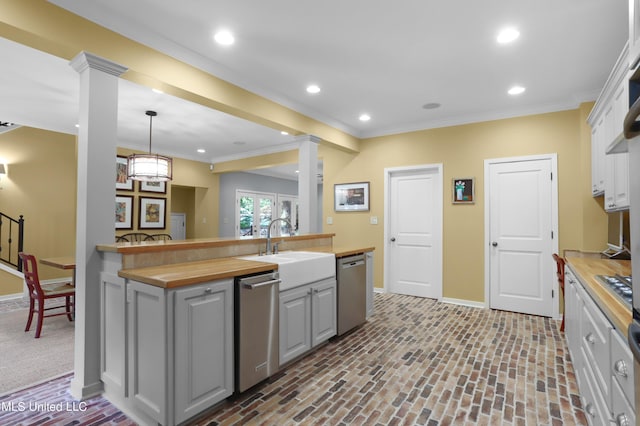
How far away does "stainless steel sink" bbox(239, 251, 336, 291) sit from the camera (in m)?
2.61

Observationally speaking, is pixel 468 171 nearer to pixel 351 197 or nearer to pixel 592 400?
pixel 351 197

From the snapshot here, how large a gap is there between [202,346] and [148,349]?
30 centimetres

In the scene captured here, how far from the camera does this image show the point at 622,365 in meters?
1.19

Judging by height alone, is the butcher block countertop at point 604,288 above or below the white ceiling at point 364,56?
below

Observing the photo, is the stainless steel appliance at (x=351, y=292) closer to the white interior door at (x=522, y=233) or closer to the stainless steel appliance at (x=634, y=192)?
the white interior door at (x=522, y=233)

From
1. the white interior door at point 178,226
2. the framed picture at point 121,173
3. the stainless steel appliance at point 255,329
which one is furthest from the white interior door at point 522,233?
the white interior door at point 178,226

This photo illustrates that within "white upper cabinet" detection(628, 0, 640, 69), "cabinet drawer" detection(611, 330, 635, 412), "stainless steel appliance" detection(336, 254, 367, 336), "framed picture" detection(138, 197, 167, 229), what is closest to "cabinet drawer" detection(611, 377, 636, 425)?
"cabinet drawer" detection(611, 330, 635, 412)

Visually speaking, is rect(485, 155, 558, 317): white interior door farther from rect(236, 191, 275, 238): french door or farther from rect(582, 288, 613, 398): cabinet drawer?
rect(236, 191, 275, 238): french door

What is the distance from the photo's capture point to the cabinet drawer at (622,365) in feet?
3.66

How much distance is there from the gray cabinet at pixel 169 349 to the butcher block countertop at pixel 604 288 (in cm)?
197

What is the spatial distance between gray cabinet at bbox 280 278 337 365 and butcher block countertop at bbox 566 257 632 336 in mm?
1943

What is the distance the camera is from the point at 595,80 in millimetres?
3463

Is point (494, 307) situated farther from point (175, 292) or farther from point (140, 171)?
point (140, 171)

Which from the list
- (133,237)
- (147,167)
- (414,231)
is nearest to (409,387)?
(414,231)
